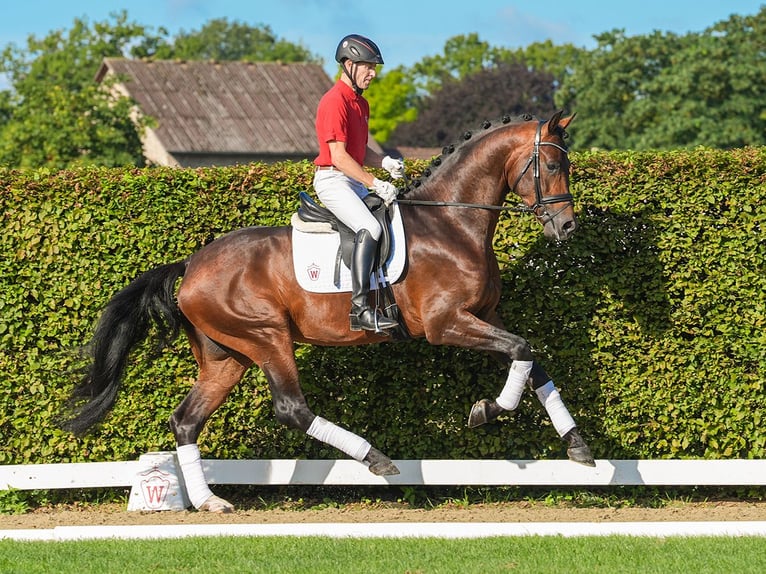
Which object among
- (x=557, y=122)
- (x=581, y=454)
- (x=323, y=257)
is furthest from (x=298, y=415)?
(x=557, y=122)

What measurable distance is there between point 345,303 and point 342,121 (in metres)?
1.34

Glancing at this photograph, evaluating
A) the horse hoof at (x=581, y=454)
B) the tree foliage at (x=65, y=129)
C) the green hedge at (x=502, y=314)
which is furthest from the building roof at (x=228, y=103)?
the horse hoof at (x=581, y=454)

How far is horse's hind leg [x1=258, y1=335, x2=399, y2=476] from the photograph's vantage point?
7.98 metres

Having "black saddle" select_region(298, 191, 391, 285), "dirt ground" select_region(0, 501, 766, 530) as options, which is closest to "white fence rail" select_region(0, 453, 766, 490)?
"dirt ground" select_region(0, 501, 766, 530)

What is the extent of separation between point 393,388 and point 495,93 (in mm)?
65334

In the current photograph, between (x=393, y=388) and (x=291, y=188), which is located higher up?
(x=291, y=188)

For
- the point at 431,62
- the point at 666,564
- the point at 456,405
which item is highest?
the point at 431,62

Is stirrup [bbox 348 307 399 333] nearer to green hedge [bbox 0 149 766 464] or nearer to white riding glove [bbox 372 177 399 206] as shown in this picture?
white riding glove [bbox 372 177 399 206]

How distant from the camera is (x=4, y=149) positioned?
32062 mm

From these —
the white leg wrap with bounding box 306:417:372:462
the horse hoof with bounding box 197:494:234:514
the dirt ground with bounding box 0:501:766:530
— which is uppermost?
the white leg wrap with bounding box 306:417:372:462

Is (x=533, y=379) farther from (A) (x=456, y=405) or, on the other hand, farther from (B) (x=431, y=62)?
(B) (x=431, y=62)

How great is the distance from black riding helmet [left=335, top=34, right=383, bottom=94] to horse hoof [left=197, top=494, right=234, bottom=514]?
11.1 feet

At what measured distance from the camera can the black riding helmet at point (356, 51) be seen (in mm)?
7918

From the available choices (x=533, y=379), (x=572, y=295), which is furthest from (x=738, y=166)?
(x=533, y=379)
